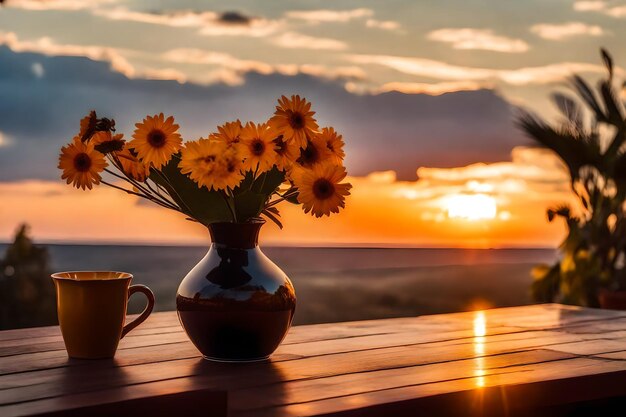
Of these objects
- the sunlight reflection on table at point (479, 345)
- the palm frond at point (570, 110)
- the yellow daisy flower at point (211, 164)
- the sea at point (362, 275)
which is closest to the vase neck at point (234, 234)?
the yellow daisy flower at point (211, 164)

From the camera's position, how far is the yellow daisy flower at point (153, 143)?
1339 mm

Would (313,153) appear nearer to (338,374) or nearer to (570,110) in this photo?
(338,374)

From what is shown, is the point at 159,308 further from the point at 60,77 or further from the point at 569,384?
the point at 569,384

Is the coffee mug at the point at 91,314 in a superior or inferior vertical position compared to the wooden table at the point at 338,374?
superior

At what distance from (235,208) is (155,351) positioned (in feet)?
0.93

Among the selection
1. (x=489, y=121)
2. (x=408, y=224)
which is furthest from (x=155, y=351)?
(x=489, y=121)

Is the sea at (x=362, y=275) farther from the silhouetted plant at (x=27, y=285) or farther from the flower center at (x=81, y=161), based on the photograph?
the flower center at (x=81, y=161)

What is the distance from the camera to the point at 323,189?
1361 millimetres

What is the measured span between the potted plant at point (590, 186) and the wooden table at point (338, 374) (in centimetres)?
391

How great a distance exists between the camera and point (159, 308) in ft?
66.6

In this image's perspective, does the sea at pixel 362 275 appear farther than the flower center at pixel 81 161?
Yes

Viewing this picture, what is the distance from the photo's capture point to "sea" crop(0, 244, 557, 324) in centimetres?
1877

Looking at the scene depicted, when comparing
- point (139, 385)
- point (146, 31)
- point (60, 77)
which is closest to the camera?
point (139, 385)

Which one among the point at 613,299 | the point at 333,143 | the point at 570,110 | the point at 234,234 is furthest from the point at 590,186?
the point at 234,234
